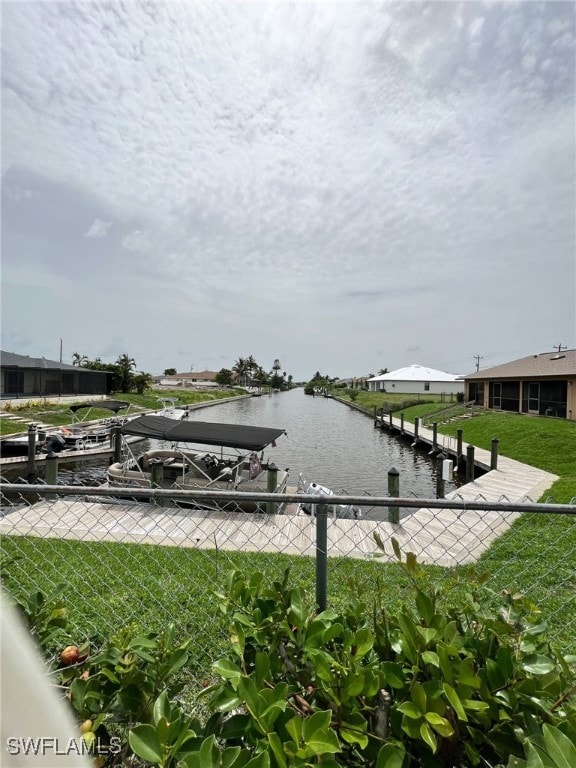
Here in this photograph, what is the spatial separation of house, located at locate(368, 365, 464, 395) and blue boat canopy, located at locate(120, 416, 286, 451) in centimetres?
5611

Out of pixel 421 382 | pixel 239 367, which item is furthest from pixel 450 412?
pixel 239 367

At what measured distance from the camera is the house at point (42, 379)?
33.1m

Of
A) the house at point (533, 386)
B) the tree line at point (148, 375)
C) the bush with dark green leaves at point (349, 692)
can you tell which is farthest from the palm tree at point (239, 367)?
the bush with dark green leaves at point (349, 692)

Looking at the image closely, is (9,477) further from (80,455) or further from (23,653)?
(23,653)

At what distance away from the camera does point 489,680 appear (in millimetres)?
1349

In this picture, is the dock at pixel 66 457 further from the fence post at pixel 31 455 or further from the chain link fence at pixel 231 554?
the chain link fence at pixel 231 554

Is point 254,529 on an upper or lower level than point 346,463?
upper

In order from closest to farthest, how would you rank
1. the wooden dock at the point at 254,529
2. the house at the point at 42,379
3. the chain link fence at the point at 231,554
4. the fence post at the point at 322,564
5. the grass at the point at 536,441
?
1. the fence post at the point at 322,564
2. the chain link fence at the point at 231,554
3. the wooden dock at the point at 254,529
4. the grass at the point at 536,441
5. the house at the point at 42,379

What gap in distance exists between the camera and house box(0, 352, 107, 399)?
33.1 m

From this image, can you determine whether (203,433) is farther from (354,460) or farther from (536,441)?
(536,441)

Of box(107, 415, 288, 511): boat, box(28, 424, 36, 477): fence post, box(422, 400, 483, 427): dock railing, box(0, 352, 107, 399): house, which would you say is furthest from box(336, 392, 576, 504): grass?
box(0, 352, 107, 399): house

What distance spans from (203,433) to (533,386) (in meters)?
24.5

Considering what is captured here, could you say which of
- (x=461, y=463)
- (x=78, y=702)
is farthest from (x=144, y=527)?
(x=461, y=463)

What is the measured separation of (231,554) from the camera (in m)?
5.78
